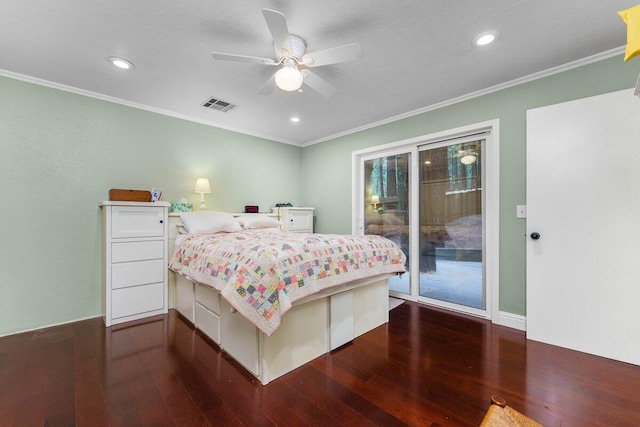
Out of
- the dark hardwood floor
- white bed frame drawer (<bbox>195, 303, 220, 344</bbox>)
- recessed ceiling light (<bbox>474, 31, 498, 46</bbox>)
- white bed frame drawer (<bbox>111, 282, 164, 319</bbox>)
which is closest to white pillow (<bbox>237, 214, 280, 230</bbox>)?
white bed frame drawer (<bbox>111, 282, 164, 319</bbox>)

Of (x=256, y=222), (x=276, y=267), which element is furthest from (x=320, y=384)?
(x=256, y=222)

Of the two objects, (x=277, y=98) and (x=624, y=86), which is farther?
(x=277, y=98)

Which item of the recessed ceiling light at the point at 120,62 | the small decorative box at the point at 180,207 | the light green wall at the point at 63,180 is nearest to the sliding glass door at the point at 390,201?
the small decorative box at the point at 180,207

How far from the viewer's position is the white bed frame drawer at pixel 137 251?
2838 millimetres

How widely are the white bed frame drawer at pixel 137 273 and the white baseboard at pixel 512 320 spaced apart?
12.4ft

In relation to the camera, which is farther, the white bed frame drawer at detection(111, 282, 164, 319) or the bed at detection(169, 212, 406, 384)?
the white bed frame drawer at detection(111, 282, 164, 319)

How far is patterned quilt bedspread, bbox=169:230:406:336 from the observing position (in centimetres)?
171

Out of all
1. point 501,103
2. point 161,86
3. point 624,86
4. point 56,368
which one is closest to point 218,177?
point 161,86

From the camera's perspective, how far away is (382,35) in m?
2.05

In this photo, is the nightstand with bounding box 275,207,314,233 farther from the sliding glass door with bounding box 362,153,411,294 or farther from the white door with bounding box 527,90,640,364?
the white door with bounding box 527,90,640,364

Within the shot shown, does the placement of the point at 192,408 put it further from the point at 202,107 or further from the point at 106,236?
the point at 202,107

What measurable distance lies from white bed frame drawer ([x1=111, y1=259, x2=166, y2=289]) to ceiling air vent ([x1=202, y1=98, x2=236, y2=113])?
1973 mm

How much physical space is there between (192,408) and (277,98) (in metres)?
2.98

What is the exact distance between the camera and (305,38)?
2.06m
